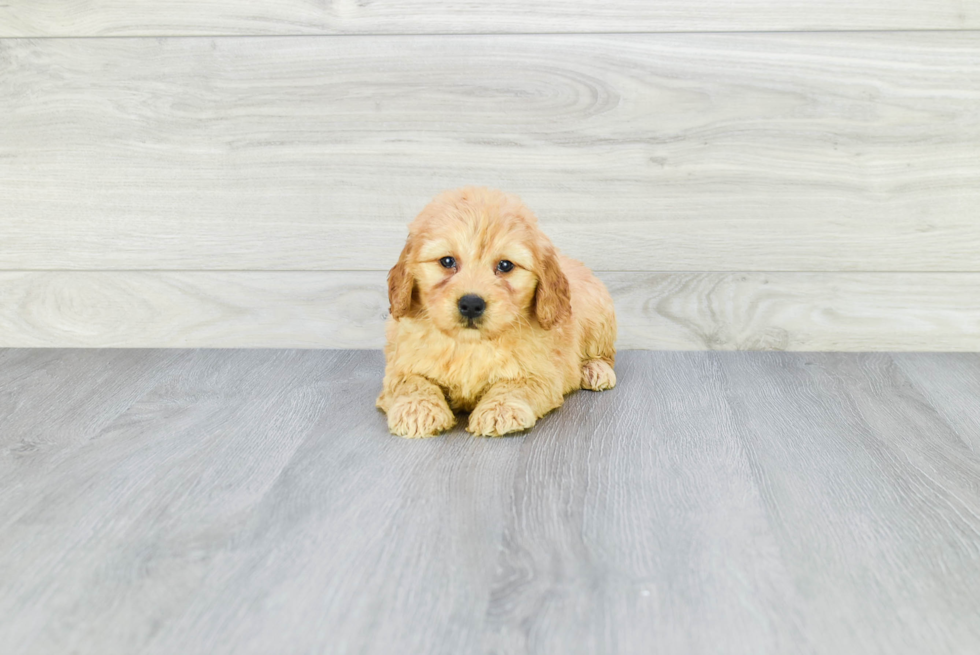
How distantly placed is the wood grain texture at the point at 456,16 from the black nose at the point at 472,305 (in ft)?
2.78

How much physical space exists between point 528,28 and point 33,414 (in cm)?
145

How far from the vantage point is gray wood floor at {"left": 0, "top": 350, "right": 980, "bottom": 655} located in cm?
106

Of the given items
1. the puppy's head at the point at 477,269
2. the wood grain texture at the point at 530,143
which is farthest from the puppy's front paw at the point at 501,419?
the wood grain texture at the point at 530,143

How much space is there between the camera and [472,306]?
1.58 m

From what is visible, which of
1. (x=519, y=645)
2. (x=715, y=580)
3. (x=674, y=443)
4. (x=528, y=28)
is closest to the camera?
(x=519, y=645)

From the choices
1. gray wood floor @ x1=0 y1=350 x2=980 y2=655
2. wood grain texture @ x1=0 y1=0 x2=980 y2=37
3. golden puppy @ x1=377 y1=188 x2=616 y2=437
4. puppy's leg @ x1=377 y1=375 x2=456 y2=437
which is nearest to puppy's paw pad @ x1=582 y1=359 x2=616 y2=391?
gray wood floor @ x1=0 y1=350 x2=980 y2=655

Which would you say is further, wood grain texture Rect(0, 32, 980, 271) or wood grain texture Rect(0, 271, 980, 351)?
wood grain texture Rect(0, 271, 980, 351)

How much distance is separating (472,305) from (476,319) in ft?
0.10

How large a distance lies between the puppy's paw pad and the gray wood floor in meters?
0.03

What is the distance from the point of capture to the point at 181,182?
2207 millimetres

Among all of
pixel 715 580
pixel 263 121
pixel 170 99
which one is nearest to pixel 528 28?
pixel 263 121

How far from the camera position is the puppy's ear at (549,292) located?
168cm

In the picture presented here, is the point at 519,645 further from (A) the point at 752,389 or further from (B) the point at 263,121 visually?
(B) the point at 263,121

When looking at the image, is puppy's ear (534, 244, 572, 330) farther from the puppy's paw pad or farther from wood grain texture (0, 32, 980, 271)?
wood grain texture (0, 32, 980, 271)
